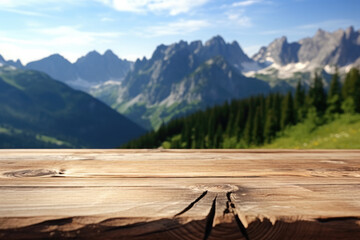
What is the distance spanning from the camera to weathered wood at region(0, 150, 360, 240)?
3.82ft

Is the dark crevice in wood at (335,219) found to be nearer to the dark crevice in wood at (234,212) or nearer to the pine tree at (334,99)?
the dark crevice in wood at (234,212)

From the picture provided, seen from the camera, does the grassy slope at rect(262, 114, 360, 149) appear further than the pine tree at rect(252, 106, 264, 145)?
No

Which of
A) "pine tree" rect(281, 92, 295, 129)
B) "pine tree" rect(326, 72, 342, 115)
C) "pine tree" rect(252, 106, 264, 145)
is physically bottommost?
"pine tree" rect(252, 106, 264, 145)

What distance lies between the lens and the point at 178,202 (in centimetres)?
140

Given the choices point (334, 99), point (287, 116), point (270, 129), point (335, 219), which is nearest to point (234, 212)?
point (335, 219)

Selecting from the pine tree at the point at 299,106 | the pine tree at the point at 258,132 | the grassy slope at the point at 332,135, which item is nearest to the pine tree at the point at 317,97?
the pine tree at the point at 299,106

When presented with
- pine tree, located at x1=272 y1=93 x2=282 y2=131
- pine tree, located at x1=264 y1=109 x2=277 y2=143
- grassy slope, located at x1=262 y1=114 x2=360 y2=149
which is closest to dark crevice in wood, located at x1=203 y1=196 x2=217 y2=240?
grassy slope, located at x1=262 y1=114 x2=360 y2=149

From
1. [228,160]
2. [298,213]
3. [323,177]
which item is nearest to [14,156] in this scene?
[228,160]

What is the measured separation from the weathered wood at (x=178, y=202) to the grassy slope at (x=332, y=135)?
83.9 ft

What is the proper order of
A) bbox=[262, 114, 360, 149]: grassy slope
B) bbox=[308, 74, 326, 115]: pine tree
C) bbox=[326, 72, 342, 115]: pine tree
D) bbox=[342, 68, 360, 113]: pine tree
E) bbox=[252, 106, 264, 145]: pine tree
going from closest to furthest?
bbox=[262, 114, 360, 149]: grassy slope < bbox=[342, 68, 360, 113]: pine tree < bbox=[326, 72, 342, 115]: pine tree < bbox=[308, 74, 326, 115]: pine tree < bbox=[252, 106, 264, 145]: pine tree

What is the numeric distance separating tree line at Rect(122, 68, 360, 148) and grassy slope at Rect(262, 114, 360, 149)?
2.75m

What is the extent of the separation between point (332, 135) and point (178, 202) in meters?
34.6

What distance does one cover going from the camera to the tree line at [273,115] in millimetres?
46875

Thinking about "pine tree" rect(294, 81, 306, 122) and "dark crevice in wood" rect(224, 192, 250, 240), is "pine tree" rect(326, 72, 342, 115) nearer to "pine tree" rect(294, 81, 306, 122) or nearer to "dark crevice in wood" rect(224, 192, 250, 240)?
"pine tree" rect(294, 81, 306, 122)
